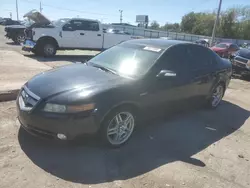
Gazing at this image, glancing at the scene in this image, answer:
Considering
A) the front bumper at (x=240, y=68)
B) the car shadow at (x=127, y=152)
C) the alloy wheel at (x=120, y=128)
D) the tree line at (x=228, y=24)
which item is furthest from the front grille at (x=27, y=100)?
the tree line at (x=228, y=24)

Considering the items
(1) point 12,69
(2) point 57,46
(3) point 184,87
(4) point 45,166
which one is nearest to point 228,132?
(3) point 184,87

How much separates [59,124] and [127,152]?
1.12m

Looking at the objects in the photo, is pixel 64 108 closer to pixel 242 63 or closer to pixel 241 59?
pixel 242 63

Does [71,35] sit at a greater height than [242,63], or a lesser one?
greater

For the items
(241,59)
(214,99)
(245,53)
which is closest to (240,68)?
(241,59)

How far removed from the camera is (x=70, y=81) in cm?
382

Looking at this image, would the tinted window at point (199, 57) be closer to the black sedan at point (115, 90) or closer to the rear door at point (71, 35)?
the black sedan at point (115, 90)

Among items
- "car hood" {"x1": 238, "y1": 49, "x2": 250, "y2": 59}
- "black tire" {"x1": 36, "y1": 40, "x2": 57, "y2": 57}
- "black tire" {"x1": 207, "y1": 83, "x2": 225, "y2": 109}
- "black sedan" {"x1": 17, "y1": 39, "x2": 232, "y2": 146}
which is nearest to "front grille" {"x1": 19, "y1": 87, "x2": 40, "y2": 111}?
"black sedan" {"x1": 17, "y1": 39, "x2": 232, "y2": 146}

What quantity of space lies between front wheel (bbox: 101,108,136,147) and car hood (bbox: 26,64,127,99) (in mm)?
451

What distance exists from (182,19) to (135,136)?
81168mm

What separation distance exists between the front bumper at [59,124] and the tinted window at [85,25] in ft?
33.7

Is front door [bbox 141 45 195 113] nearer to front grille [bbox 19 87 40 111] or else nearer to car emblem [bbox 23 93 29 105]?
front grille [bbox 19 87 40 111]

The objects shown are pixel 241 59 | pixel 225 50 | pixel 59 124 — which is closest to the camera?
pixel 59 124

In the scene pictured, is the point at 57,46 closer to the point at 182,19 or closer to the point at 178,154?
the point at 178,154
